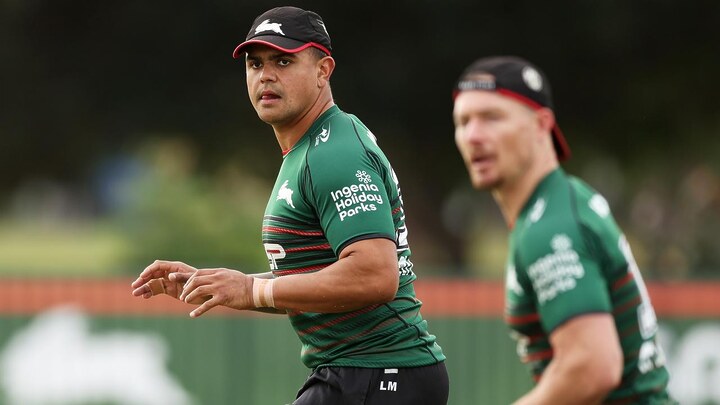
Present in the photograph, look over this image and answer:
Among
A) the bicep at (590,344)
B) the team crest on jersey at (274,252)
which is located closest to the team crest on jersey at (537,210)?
the bicep at (590,344)

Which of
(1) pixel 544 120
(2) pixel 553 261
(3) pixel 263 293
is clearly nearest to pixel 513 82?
(1) pixel 544 120

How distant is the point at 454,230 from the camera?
28891 mm

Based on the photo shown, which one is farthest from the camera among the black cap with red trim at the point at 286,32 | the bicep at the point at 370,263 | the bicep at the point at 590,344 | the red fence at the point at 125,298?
the red fence at the point at 125,298

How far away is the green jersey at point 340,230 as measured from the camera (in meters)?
5.68

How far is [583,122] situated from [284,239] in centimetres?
2051

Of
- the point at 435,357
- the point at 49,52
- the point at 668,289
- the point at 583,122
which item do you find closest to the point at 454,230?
the point at 583,122

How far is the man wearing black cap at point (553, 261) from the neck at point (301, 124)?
1.47m

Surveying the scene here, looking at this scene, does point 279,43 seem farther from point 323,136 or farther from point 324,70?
point 323,136

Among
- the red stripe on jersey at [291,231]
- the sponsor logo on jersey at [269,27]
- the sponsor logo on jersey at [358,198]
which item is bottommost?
the red stripe on jersey at [291,231]

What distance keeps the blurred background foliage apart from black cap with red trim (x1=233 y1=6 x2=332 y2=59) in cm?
1459

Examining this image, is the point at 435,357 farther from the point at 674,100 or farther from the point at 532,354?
the point at 674,100

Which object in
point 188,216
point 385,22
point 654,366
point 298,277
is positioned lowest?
point 654,366

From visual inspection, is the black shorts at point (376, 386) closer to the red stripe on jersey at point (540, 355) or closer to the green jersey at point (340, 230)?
the green jersey at point (340, 230)

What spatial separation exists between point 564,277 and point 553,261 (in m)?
0.07
